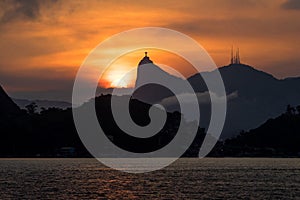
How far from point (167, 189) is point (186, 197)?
600 inches

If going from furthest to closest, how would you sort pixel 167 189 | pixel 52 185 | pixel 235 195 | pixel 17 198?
pixel 52 185, pixel 167 189, pixel 235 195, pixel 17 198

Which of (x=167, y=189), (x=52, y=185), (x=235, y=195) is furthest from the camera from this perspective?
(x=52, y=185)

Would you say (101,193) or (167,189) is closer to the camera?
(101,193)

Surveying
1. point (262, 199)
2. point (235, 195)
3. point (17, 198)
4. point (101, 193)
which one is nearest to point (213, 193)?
point (235, 195)

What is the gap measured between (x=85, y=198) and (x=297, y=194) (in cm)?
3467

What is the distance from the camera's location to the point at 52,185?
120625mm

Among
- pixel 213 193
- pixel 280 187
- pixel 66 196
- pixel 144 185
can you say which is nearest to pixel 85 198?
pixel 66 196

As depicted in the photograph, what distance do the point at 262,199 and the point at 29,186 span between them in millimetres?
46556

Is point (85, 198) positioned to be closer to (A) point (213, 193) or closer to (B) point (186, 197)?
(B) point (186, 197)

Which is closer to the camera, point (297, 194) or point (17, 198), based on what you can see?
point (17, 198)

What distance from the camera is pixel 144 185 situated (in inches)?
4843

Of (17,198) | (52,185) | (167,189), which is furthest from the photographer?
(52,185)

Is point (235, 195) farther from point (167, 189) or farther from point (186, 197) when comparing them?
point (167, 189)

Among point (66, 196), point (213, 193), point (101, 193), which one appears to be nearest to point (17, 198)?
point (66, 196)
